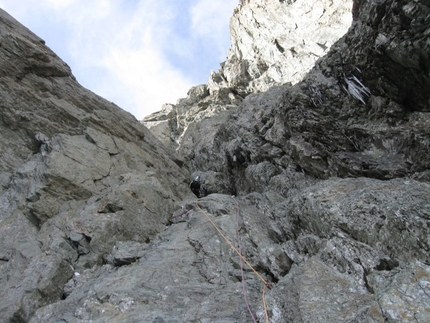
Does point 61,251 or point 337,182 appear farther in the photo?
point 61,251

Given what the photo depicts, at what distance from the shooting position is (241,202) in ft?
47.8

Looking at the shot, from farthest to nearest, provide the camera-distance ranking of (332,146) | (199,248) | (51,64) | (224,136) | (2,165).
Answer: (224,136) → (51,64) → (2,165) → (332,146) → (199,248)

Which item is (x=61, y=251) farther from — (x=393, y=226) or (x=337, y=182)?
(x=393, y=226)

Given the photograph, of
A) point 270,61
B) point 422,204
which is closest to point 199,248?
point 422,204

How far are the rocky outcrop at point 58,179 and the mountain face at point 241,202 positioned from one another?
2.8 inches

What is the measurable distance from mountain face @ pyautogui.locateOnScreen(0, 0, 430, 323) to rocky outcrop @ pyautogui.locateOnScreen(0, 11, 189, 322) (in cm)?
7

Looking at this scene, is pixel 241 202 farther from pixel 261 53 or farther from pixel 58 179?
pixel 261 53

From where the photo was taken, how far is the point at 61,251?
11.4 metres

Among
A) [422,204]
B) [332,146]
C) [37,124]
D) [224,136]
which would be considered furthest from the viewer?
[224,136]

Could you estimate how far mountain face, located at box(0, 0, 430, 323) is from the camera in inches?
279

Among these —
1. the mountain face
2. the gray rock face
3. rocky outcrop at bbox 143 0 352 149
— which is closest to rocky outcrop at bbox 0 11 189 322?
the mountain face

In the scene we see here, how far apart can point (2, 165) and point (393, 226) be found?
16.7 meters

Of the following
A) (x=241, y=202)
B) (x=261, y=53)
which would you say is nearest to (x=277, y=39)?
(x=261, y=53)

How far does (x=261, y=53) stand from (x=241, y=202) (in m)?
43.8
